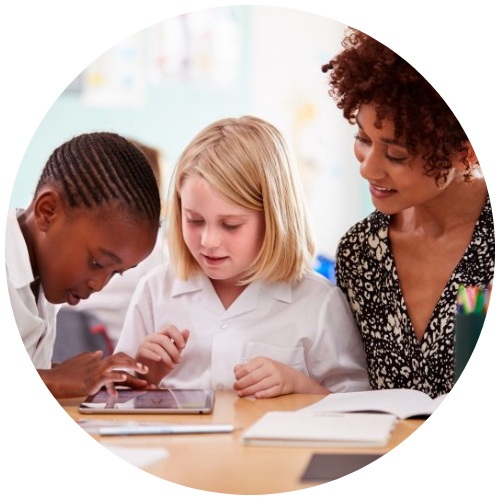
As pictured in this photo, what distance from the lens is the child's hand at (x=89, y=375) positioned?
1178 mm

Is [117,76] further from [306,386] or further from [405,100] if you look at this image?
[306,386]

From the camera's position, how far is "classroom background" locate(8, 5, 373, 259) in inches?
46.9

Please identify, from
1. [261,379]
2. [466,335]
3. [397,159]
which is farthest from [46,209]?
[466,335]

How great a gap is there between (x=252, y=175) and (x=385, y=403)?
37 cm

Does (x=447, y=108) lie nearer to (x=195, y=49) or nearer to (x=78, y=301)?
(x=195, y=49)

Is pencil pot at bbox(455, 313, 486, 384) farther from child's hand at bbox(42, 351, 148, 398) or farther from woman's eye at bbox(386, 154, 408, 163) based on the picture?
child's hand at bbox(42, 351, 148, 398)

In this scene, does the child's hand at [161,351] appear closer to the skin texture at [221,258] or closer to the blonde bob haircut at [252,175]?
the skin texture at [221,258]

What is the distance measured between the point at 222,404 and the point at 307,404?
12 cm

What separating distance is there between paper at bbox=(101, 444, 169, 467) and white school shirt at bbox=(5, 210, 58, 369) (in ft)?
0.92

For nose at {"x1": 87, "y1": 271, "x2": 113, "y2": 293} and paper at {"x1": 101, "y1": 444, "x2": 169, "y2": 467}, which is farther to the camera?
nose at {"x1": 87, "y1": 271, "x2": 113, "y2": 293}

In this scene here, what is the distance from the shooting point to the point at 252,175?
1209mm

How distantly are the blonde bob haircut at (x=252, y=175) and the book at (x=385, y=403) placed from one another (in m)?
0.23

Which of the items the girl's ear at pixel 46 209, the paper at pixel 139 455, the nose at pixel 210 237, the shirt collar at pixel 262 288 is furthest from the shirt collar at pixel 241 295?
the paper at pixel 139 455

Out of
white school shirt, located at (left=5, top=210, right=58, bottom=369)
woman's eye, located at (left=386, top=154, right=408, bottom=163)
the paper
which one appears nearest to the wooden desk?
the paper
